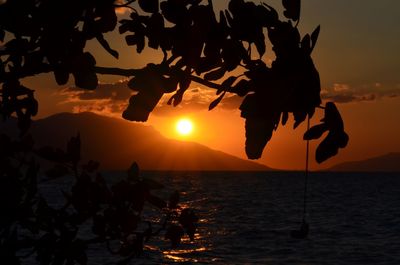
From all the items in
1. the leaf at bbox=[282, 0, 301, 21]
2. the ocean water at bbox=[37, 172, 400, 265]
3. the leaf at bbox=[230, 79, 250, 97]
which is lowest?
the ocean water at bbox=[37, 172, 400, 265]

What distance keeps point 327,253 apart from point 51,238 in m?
32.6

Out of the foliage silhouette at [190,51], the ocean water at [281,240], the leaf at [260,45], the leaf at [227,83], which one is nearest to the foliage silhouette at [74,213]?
the foliage silhouette at [190,51]

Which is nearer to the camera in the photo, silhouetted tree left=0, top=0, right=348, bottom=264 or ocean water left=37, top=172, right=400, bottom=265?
silhouetted tree left=0, top=0, right=348, bottom=264

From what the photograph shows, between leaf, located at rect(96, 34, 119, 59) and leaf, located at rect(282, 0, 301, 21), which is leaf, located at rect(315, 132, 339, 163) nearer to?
leaf, located at rect(282, 0, 301, 21)

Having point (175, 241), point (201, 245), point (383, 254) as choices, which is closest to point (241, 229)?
point (201, 245)

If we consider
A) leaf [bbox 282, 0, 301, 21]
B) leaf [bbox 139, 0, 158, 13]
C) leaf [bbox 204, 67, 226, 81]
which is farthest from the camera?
leaf [bbox 139, 0, 158, 13]

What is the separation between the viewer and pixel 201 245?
36.8 m

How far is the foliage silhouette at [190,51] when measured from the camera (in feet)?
6.14

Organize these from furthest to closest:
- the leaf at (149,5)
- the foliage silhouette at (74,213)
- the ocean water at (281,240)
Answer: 1. the ocean water at (281,240)
2. the foliage silhouette at (74,213)
3. the leaf at (149,5)

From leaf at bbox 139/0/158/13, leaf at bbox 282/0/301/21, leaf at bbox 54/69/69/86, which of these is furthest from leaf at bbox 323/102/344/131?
leaf at bbox 54/69/69/86

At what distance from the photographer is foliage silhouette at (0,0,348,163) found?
1872 mm

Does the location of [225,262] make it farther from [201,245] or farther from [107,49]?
[107,49]

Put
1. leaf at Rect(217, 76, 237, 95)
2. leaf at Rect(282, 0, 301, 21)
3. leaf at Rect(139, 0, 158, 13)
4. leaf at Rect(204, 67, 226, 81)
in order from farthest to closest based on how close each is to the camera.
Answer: leaf at Rect(139, 0, 158, 13)
leaf at Rect(204, 67, 226, 81)
leaf at Rect(217, 76, 237, 95)
leaf at Rect(282, 0, 301, 21)

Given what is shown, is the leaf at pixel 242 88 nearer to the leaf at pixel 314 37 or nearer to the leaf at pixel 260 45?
the leaf at pixel 260 45
